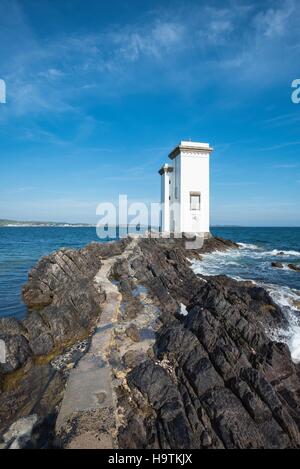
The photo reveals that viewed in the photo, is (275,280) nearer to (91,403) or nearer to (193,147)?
(91,403)

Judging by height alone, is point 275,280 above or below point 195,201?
below

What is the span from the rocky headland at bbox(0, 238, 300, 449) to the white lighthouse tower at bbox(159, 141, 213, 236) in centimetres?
1697

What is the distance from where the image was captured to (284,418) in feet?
16.0

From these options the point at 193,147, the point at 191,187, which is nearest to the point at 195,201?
the point at 191,187

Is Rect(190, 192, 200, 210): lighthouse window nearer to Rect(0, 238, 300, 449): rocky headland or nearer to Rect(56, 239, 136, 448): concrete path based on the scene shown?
Rect(0, 238, 300, 449): rocky headland

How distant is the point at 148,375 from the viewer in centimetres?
572

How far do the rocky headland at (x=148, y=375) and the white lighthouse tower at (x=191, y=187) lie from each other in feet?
55.7

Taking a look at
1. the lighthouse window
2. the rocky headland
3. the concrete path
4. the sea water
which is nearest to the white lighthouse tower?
the lighthouse window

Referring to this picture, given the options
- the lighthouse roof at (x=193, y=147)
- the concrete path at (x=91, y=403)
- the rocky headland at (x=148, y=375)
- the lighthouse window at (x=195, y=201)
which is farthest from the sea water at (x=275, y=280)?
the lighthouse roof at (x=193, y=147)

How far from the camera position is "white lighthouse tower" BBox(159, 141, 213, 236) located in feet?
87.4

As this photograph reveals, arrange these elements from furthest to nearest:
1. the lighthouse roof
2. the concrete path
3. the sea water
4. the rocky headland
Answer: the lighthouse roof → the sea water → the rocky headland → the concrete path

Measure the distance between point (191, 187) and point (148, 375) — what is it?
2312cm

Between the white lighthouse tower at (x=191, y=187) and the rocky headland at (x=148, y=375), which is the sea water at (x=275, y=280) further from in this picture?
the white lighthouse tower at (x=191, y=187)
